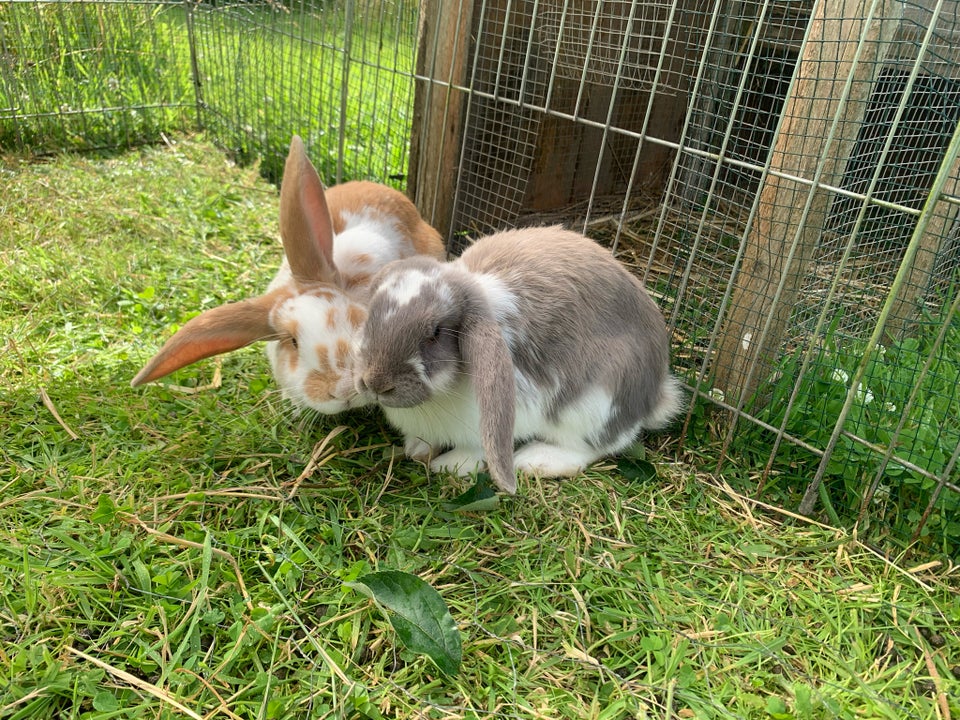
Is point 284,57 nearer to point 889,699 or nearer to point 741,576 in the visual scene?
point 741,576

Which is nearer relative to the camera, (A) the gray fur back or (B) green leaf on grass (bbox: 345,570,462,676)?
(B) green leaf on grass (bbox: 345,570,462,676)

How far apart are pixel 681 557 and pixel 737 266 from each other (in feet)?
3.08

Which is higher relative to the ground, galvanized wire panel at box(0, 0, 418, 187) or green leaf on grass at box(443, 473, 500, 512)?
galvanized wire panel at box(0, 0, 418, 187)

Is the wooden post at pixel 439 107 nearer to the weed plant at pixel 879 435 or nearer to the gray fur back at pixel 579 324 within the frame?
the gray fur back at pixel 579 324

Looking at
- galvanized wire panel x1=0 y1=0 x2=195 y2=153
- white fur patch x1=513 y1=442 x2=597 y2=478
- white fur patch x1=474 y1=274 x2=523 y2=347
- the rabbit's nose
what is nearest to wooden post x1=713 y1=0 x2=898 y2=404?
white fur patch x1=513 y1=442 x2=597 y2=478

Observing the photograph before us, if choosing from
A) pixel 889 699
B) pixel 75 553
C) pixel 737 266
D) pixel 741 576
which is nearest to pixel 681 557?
pixel 741 576

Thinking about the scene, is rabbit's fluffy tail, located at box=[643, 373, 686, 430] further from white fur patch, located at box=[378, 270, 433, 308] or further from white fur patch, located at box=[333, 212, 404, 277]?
white fur patch, located at box=[333, 212, 404, 277]

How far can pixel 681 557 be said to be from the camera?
204 cm

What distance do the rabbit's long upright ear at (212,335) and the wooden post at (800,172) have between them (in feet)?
5.04

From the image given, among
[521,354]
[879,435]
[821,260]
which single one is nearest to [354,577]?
[521,354]

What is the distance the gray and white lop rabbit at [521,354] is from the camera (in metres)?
1.87

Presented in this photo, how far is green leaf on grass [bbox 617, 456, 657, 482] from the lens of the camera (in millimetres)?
2344

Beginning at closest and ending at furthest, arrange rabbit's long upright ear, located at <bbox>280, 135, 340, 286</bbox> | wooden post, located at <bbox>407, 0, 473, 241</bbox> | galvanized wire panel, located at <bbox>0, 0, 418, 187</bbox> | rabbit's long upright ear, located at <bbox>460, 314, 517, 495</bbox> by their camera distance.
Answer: rabbit's long upright ear, located at <bbox>460, 314, 517, 495</bbox> < rabbit's long upright ear, located at <bbox>280, 135, 340, 286</bbox> < wooden post, located at <bbox>407, 0, 473, 241</bbox> < galvanized wire panel, located at <bbox>0, 0, 418, 187</bbox>

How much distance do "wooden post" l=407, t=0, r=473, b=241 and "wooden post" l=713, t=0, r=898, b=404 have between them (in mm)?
1558
